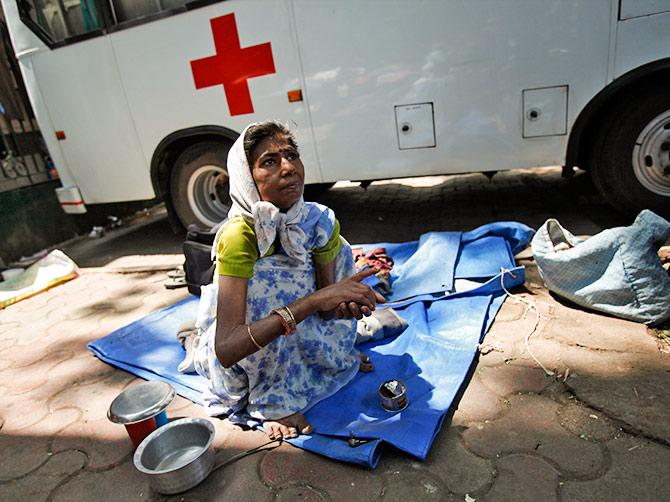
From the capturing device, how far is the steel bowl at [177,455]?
1.31 meters

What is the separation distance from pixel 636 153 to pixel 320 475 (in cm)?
261

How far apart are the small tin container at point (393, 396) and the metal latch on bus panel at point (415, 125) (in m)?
1.88

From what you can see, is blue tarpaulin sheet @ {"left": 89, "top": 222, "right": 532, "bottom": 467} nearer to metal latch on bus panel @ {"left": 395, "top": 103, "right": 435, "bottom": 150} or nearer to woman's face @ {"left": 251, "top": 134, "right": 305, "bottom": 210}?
metal latch on bus panel @ {"left": 395, "top": 103, "right": 435, "bottom": 150}

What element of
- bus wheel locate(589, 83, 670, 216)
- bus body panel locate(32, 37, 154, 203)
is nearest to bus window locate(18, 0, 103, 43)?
bus body panel locate(32, 37, 154, 203)

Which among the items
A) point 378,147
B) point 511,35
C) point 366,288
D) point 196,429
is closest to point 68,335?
point 196,429

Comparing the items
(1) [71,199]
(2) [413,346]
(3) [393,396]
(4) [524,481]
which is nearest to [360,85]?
(2) [413,346]

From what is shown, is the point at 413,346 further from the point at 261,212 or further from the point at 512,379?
the point at 261,212

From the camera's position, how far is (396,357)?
73.7 inches

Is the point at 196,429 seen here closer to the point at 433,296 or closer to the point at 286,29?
the point at 433,296

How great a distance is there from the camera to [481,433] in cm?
142

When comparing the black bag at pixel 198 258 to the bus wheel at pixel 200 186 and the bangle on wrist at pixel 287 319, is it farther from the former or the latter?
the bangle on wrist at pixel 287 319

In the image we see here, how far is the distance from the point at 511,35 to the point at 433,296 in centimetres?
163

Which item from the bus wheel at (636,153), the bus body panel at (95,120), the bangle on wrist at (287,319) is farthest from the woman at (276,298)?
the bus body panel at (95,120)

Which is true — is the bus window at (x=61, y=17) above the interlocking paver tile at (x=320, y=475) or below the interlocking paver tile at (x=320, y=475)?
above
